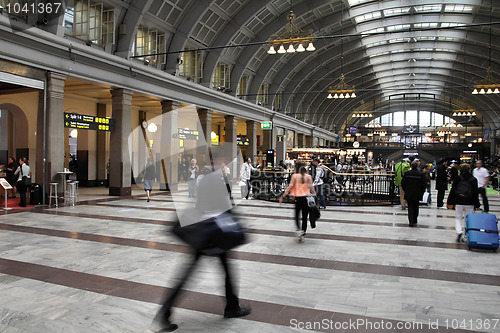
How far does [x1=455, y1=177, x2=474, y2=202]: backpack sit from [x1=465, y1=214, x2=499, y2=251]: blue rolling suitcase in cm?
57

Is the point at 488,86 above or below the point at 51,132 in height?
above

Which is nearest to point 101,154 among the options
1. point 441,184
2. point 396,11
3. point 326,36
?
point 326,36

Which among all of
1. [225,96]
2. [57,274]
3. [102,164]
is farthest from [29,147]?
[57,274]

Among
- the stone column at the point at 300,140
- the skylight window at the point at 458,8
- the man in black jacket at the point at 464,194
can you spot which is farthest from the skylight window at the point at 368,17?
the man in black jacket at the point at 464,194

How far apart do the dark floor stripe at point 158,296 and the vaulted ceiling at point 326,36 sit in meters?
9.47

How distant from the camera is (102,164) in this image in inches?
905

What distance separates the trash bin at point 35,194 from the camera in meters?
13.4

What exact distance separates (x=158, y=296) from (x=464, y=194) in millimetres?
6617

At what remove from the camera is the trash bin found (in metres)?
13.4

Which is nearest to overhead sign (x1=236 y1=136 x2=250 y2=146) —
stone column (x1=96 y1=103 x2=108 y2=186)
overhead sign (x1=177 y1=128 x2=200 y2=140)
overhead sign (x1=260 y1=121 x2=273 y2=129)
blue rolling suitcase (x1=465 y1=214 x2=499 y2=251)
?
overhead sign (x1=260 y1=121 x2=273 y2=129)

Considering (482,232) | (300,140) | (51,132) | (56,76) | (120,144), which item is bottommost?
(482,232)

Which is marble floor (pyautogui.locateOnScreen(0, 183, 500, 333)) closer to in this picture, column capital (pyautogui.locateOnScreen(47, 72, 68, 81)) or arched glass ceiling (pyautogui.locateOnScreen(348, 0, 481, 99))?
column capital (pyautogui.locateOnScreen(47, 72, 68, 81))

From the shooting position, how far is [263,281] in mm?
5488

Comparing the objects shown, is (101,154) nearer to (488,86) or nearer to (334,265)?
(334,265)
